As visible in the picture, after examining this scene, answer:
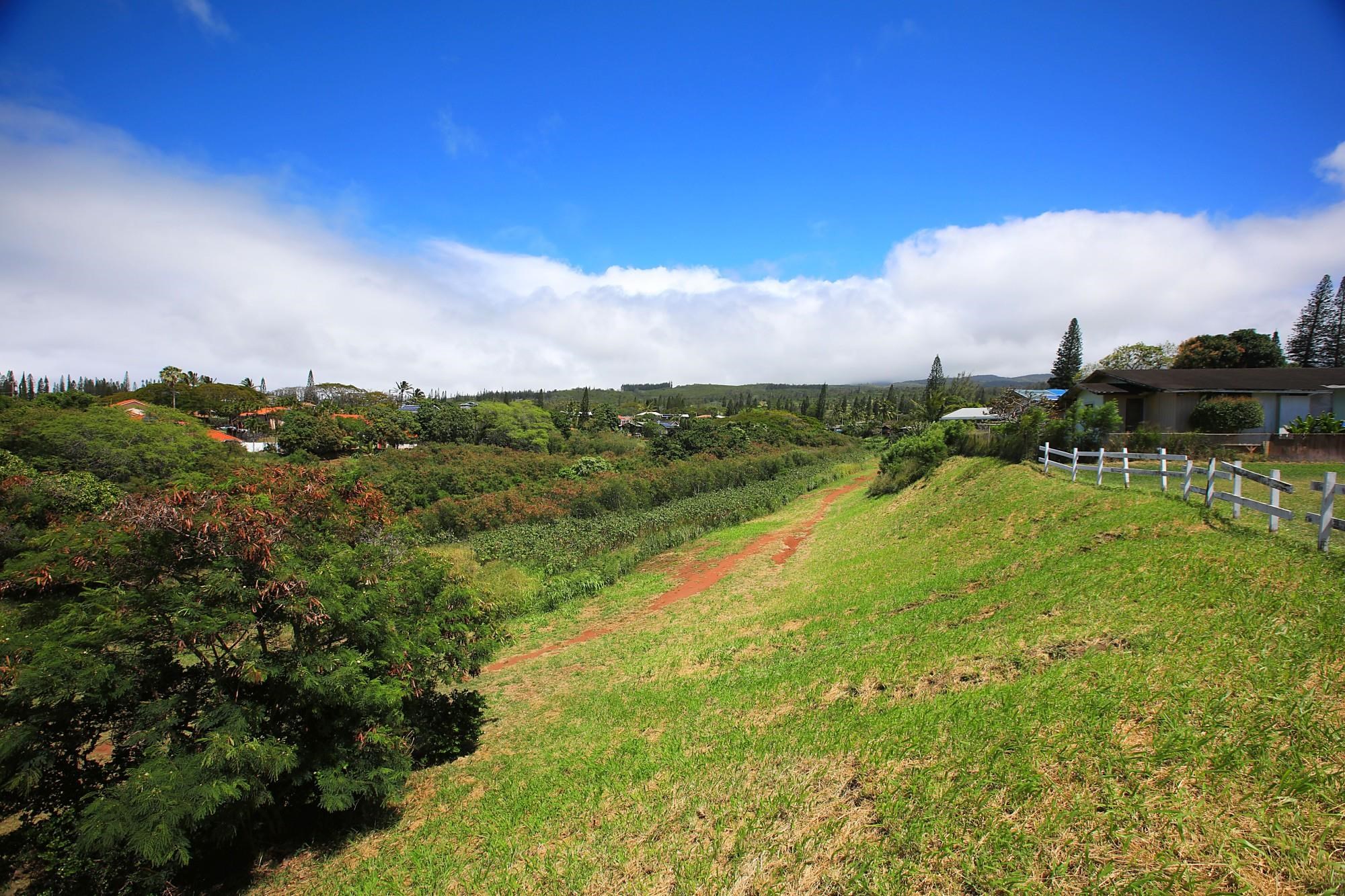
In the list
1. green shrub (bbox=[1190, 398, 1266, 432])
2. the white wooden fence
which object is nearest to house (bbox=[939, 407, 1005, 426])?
green shrub (bbox=[1190, 398, 1266, 432])

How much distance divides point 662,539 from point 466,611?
18.6m

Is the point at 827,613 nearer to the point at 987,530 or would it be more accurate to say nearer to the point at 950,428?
the point at 987,530

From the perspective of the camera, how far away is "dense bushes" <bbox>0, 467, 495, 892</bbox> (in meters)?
5.19

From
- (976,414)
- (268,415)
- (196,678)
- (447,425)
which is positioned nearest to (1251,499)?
(196,678)

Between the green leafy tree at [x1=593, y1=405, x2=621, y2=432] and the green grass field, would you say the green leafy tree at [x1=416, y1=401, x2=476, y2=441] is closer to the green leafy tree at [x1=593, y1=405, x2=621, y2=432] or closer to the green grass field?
the green leafy tree at [x1=593, y1=405, x2=621, y2=432]

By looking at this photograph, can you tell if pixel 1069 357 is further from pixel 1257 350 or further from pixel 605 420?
pixel 605 420

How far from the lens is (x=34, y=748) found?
207 inches

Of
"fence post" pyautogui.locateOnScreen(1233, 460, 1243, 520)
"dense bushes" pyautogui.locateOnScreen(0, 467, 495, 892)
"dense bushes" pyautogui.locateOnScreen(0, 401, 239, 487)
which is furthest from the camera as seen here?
"dense bushes" pyautogui.locateOnScreen(0, 401, 239, 487)

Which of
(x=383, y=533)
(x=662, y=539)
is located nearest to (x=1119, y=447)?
(x=662, y=539)

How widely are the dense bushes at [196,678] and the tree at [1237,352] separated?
6248 centimetres

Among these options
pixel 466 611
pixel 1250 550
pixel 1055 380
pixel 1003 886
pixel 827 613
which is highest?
pixel 1055 380

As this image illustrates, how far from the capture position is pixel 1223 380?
24.3 m

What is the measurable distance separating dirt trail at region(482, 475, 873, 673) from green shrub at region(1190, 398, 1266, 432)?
15397mm

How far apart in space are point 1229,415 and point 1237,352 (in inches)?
1404
